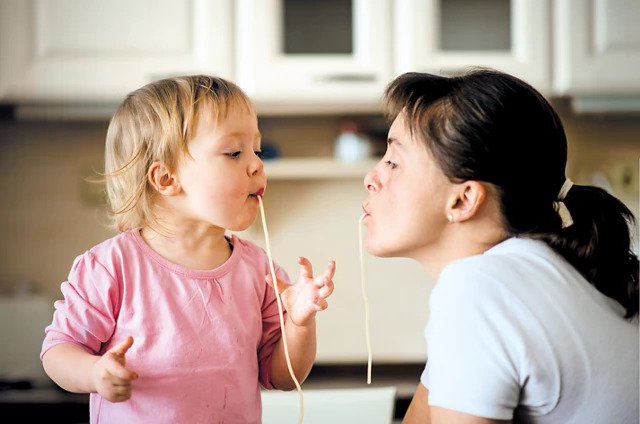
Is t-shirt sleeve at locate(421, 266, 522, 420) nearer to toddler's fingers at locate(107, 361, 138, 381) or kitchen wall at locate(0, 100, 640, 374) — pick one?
toddler's fingers at locate(107, 361, 138, 381)

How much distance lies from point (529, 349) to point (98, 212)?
Answer: 166cm

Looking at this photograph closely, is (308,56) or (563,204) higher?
(308,56)

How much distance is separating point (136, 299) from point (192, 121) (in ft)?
0.80

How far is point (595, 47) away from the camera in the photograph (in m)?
1.87

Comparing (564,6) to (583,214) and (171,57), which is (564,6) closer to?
(171,57)

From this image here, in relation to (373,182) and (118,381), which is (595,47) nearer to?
(373,182)

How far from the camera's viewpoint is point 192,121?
3.23 ft

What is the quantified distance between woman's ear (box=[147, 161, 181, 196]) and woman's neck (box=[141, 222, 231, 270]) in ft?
0.17

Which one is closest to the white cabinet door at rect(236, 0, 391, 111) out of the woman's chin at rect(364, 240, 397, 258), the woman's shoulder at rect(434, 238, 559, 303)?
the woman's chin at rect(364, 240, 397, 258)

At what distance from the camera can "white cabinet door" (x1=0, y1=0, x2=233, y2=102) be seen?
1.82m

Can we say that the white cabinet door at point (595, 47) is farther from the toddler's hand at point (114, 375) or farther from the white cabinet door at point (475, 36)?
the toddler's hand at point (114, 375)

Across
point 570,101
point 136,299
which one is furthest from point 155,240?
point 570,101

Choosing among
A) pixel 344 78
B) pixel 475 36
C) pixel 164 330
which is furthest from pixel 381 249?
pixel 475 36

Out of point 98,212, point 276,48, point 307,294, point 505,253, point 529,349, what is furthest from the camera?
point 98,212
